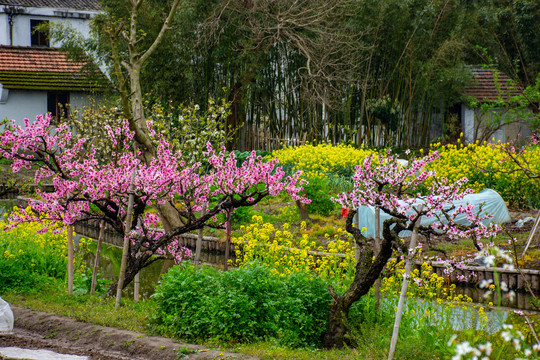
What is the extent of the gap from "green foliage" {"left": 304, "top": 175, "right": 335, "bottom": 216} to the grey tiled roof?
69.9ft

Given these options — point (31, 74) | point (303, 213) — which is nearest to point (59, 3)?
point (31, 74)

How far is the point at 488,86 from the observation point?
26078 mm

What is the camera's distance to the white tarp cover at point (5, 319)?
6.67 metres

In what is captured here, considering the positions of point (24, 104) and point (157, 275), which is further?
point (24, 104)

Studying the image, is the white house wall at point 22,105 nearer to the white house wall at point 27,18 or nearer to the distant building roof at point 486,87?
the white house wall at point 27,18

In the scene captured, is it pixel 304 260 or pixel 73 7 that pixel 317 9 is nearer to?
pixel 304 260

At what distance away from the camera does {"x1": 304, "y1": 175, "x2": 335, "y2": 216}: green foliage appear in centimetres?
1331

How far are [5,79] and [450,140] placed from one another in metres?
17.7

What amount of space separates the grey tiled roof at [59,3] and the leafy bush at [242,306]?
2686 cm

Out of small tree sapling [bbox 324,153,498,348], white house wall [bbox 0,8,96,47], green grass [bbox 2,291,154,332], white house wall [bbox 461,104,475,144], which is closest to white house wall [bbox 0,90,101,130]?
white house wall [bbox 0,8,96,47]

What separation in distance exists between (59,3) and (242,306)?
28.3m

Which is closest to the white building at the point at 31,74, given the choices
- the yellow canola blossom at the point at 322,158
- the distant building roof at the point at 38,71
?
the distant building roof at the point at 38,71

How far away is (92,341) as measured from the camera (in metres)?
6.53

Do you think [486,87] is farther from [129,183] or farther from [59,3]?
[129,183]
